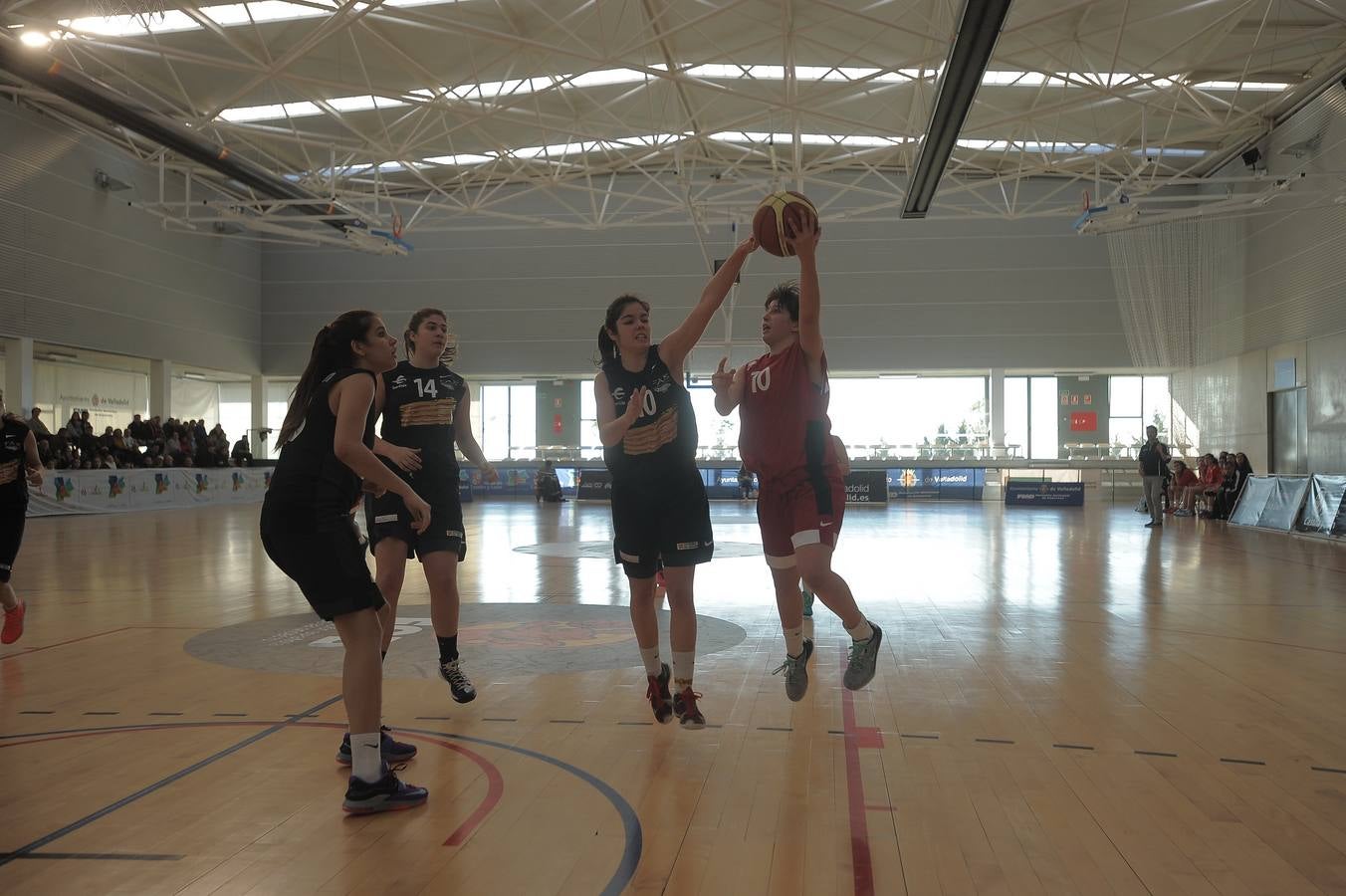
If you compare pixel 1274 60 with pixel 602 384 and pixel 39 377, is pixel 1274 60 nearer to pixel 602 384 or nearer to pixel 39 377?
pixel 602 384

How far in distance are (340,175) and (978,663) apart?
20.8m

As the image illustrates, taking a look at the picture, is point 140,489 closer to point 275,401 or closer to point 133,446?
point 133,446

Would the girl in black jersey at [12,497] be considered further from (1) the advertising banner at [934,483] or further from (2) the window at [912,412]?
(2) the window at [912,412]

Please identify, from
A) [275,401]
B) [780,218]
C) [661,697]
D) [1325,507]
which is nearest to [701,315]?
[780,218]

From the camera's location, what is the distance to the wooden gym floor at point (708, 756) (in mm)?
2674

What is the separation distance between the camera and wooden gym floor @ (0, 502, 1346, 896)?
2674 millimetres

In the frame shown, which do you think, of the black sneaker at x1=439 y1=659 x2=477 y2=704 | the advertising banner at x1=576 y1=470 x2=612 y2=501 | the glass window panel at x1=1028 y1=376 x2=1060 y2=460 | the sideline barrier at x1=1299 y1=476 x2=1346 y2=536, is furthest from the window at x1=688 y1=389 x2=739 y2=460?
the black sneaker at x1=439 y1=659 x2=477 y2=704

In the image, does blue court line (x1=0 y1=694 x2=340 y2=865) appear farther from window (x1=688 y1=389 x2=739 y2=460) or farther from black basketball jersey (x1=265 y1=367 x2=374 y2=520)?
window (x1=688 y1=389 x2=739 y2=460)

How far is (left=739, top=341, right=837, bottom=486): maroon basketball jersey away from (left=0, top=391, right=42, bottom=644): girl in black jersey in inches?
177

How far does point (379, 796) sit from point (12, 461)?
4.32m

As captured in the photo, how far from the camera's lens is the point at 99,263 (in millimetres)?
23719

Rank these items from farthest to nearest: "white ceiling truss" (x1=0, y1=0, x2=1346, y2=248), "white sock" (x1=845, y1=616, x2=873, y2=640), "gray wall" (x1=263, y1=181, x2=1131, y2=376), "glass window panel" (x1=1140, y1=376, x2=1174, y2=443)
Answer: "glass window panel" (x1=1140, y1=376, x2=1174, y2=443) → "gray wall" (x1=263, y1=181, x2=1131, y2=376) → "white ceiling truss" (x1=0, y1=0, x2=1346, y2=248) → "white sock" (x1=845, y1=616, x2=873, y2=640)

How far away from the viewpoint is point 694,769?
355 cm

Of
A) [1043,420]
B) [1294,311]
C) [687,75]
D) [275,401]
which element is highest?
[687,75]
